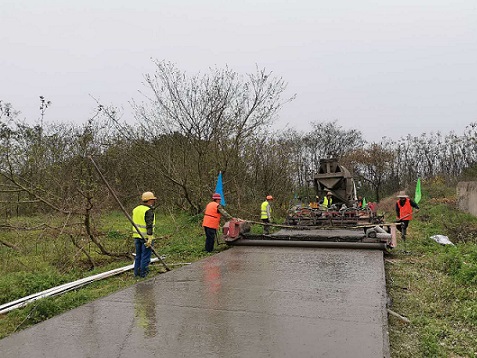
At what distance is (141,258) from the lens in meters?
7.66

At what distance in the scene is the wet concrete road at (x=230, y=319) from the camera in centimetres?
380

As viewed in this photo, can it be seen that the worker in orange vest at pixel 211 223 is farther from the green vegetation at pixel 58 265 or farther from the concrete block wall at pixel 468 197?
the concrete block wall at pixel 468 197

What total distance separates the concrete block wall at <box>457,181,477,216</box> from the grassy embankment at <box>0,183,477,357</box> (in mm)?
5779

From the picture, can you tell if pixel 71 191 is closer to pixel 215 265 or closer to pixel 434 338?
pixel 215 265

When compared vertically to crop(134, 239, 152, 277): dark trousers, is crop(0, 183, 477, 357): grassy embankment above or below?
below

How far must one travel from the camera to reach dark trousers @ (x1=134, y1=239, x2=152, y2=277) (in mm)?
7613

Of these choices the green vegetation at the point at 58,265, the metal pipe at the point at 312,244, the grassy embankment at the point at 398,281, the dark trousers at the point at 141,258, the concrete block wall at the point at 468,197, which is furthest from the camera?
the concrete block wall at the point at 468,197

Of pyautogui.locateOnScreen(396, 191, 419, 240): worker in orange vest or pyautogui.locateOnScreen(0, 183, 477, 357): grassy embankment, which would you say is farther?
pyautogui.locateOnScreen(396, 191, 419, 240): worker in orange vest

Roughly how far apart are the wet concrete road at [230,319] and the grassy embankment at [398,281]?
1.35ft

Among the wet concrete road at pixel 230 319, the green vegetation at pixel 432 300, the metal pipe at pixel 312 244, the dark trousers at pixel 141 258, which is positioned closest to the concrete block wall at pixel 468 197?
the green vegetation at pixel 432 300

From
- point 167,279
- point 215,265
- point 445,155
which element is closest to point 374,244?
point 215,265

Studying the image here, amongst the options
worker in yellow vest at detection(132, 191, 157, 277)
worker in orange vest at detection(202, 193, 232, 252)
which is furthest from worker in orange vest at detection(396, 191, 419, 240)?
worker in yellow vest at detection(132, 191, 157, 277)

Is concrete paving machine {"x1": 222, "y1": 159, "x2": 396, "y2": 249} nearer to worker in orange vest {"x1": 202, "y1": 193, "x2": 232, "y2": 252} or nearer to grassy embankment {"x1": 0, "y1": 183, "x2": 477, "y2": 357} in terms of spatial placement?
worker in orange vest {"x1": 202, "y1": 193, "x2": 232, "y2": 252}

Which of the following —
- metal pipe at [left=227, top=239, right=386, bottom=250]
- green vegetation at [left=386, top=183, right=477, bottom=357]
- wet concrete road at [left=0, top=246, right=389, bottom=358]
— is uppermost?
metal pipe at [left=227, top=239, right=386, bottom=250]
